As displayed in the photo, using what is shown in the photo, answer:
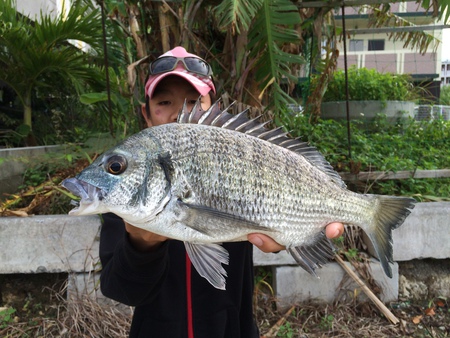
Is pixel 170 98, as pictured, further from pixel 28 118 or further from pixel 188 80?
pixel 28 118

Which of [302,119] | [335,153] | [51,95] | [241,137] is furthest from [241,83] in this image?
[51,95]

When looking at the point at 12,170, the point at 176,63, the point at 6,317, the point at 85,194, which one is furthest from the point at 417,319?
the point at 12,170

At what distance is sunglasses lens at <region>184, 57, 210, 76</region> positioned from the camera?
6.79 feet

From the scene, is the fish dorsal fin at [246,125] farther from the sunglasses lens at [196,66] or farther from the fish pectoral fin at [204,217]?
the sunglasses lens at [196,66]

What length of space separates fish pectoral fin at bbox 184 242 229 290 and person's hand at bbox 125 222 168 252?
0.15 m

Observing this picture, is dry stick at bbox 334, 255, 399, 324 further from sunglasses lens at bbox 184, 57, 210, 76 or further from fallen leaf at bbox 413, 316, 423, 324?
sunglasses lens at bbox 184, 57, 210, 76

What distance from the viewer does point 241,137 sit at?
157 cm

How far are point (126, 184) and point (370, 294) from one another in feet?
9.27

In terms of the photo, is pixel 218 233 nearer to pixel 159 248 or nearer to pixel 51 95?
pixel 159 248

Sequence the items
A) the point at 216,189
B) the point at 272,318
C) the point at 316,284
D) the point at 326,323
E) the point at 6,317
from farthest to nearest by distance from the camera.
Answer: the point at 316,284 → the point at 272,318 → the point at 326,323 → the point at 6,317 → the point at 216,189

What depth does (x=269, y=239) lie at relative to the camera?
5.33ft

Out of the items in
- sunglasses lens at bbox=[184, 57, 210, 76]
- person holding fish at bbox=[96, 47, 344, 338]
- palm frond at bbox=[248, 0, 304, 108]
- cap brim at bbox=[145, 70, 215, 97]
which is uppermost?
palm frond at bbox=[248, 0, 304, 108]

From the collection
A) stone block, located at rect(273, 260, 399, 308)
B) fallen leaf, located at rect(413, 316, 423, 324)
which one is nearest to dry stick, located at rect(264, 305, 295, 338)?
stone block, located at rect(273, 260, 399, 308)

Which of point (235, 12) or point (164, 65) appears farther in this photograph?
point (235, 12)
